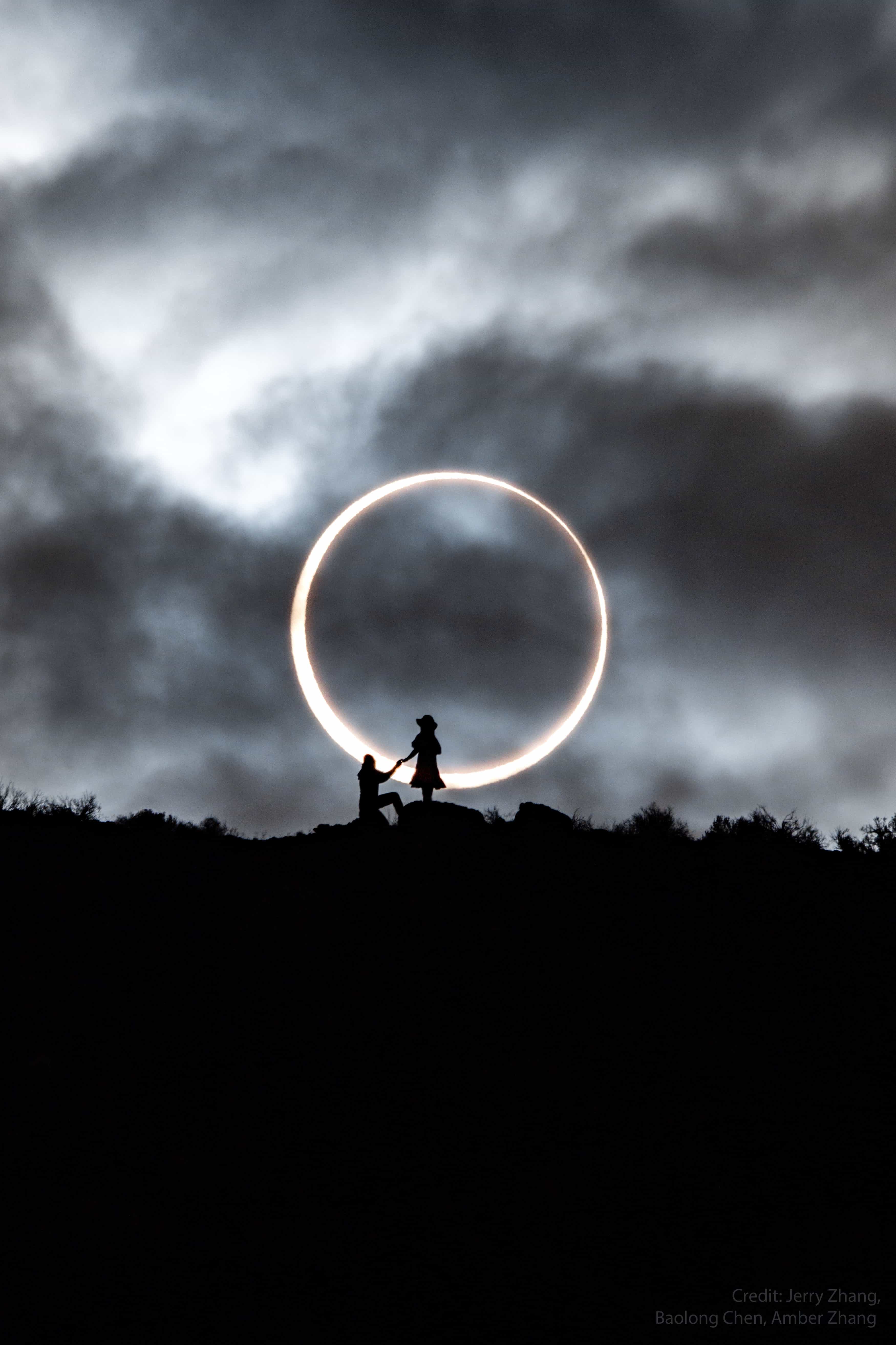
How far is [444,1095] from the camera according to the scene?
12.0 m

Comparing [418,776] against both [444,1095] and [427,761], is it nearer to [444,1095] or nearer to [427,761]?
[427,761]

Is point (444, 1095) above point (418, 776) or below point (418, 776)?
below

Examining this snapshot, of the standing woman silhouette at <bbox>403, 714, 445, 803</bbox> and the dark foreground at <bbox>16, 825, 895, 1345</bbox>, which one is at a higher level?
the standing woman silhouette at <bbox>403, 714, 445, 803</bbox>

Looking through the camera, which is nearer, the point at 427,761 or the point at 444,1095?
the point at 444,1095

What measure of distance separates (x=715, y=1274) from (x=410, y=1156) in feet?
10.5

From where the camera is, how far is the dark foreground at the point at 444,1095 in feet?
30.1

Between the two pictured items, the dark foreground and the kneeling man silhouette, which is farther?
the kneeling man silhouette

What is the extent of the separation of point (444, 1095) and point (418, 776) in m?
9.42

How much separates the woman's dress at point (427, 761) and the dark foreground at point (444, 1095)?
7.22 feet

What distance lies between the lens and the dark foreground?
916cm

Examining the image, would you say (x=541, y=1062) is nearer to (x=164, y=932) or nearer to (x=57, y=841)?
(x=164, y=932)

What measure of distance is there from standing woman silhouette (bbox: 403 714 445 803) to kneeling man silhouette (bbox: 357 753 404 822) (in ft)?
1.37

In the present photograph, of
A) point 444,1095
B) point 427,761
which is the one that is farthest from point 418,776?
point 444,1095

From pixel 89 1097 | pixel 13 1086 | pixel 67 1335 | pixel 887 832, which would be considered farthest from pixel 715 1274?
pixel 887 832
